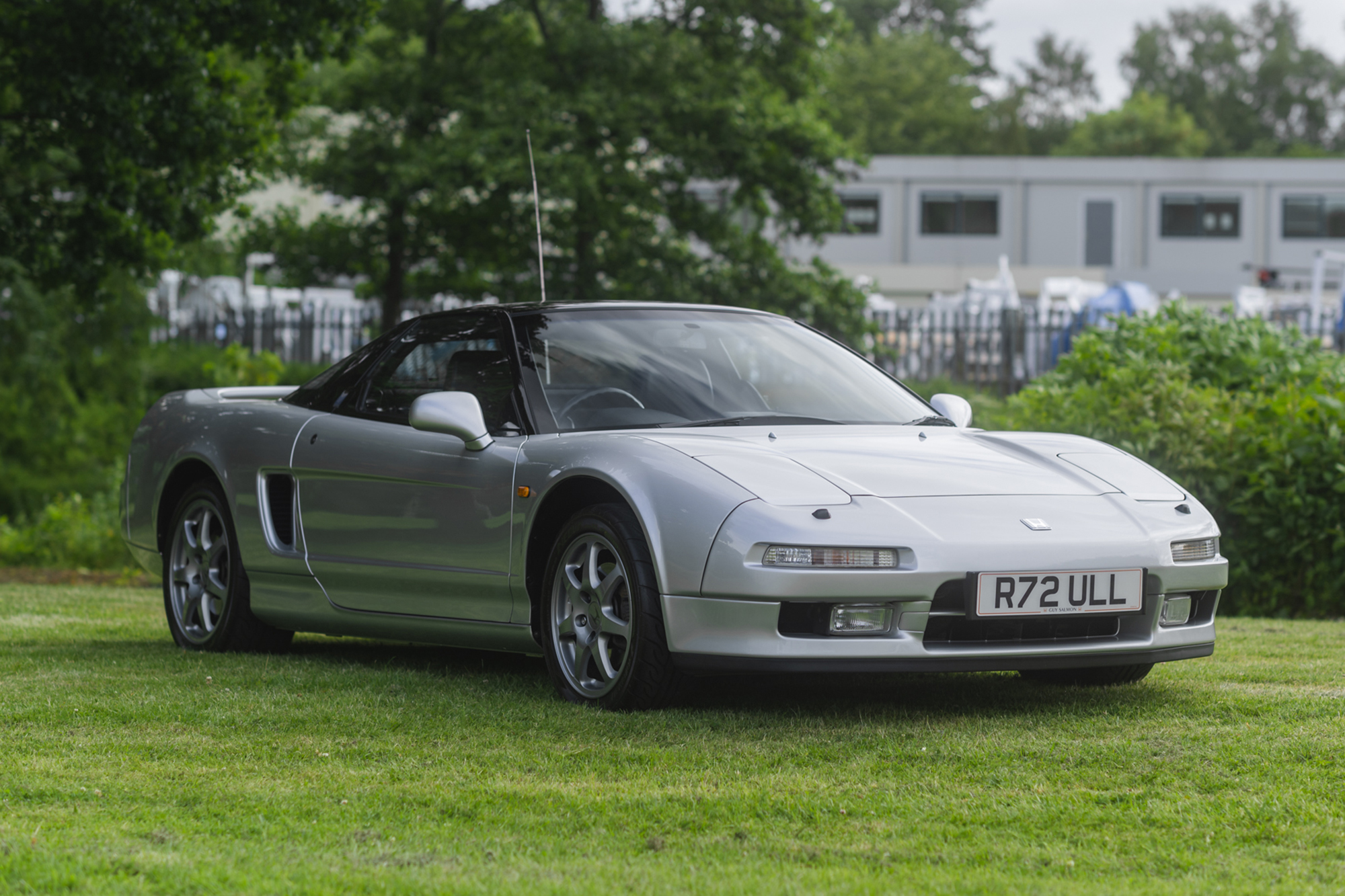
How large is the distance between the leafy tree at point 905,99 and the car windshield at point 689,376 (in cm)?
6539

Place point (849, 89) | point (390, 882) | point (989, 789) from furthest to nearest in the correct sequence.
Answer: point (849, 89) < point (989, 789) < point (390, 882)

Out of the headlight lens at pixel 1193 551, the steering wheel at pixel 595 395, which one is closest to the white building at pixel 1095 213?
the steering wheel at pixel 595 395

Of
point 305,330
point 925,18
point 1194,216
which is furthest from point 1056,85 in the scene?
point 305,330

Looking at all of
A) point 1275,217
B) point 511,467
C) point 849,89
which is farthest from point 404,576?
point 849,89

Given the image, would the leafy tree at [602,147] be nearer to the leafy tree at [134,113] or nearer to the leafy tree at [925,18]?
the leafy tree at [134,113]

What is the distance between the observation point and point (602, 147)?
19250 mm

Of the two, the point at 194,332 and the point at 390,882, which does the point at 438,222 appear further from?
the point at 390,882

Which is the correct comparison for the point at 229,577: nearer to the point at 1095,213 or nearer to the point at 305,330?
the point at 305,330

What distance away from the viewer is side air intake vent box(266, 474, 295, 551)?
6.46 m

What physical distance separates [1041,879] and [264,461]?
419cm

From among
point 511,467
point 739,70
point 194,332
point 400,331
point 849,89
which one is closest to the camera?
point 511,467

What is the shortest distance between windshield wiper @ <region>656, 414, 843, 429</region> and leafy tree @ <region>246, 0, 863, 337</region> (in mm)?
12818

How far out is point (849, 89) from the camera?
237 feet

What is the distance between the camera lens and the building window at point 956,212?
1860 inches
